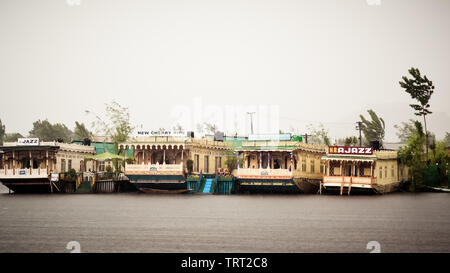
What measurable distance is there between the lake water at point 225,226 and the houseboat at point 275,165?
4.77 metres

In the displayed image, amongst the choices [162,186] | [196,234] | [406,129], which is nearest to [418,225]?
[196,234]

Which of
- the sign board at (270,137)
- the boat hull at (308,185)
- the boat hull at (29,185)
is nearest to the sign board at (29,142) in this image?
the boat hull at (29,185)

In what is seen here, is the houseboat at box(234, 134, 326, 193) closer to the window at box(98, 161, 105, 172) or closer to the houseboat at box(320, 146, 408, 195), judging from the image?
the houseboat at box(320, 146, 408, 195)

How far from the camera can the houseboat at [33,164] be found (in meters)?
63.4

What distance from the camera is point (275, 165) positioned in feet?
202

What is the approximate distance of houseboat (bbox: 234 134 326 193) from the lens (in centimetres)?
5816

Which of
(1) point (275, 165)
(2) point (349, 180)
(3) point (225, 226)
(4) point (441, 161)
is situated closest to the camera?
(3) point (225, 226)

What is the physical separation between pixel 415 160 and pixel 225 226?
34.5 m

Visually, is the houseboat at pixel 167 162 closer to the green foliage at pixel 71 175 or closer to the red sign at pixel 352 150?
the green foliage at pixel 71 175

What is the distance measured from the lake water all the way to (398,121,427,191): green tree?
10.4m

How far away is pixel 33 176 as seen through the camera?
63406 mm

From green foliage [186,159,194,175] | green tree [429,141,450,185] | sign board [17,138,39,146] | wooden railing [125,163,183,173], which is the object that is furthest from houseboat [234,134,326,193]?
sign board [17,138,39,146]

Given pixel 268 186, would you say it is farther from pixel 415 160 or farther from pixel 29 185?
pixel 29 185

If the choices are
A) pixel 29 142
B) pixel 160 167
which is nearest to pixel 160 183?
pixel 160 167
